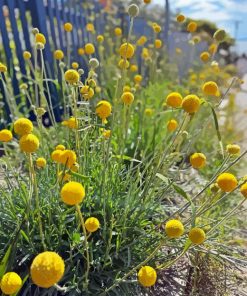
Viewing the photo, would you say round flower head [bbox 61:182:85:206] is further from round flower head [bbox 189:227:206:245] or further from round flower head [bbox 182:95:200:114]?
round flower head [bbox 182:95:200:114]

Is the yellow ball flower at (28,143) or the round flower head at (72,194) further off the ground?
the yellow ball flower at (28,143)

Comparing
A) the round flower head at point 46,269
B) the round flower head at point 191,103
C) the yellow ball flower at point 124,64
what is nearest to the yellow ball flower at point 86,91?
the yellow ball flower at point 124,64

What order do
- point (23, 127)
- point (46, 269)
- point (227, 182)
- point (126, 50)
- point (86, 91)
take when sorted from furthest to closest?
point (86, 91), point (126, 50), point (227, 182), point (23, 127), point (46, 269)

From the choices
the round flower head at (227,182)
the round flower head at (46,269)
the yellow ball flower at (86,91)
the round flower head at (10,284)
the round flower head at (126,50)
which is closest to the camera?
the round flower head at (46,269)

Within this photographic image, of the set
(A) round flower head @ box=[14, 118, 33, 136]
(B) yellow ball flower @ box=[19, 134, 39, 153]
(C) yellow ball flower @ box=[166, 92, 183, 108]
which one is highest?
(A) round flower head @ box=[14, 118, 33, 136]

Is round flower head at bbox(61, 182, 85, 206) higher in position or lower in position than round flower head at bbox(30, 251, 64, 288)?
higher

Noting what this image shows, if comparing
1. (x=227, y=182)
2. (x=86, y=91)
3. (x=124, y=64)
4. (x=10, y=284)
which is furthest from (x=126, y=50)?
(x=10, y=284)

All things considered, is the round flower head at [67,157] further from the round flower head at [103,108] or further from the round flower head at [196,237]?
the round flower head at [196,237]

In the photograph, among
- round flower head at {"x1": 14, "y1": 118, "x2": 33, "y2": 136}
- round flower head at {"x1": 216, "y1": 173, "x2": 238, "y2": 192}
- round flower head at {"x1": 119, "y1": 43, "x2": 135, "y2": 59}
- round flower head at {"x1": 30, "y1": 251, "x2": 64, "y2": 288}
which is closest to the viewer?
round flower head at {"x1": 30, "y1": 251, "x2": 64, "y2": 288}

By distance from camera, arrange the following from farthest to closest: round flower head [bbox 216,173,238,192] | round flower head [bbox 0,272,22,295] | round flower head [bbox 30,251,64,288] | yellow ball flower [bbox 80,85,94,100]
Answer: yellow ball flower [bbox 80,85,94,100]
round flower head [bbox 216,173,238,192]
round flower head [bbox 0,272,22,295]
round flower head [bbox 30,251,64,288]

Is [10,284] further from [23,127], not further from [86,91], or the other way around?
[86,91]

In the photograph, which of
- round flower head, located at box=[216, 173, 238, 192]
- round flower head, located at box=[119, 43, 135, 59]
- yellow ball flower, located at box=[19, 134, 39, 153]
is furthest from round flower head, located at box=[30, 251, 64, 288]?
round flower head, located at box=[119, 43, 135, 59]

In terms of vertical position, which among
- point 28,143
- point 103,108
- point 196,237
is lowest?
point 196,237

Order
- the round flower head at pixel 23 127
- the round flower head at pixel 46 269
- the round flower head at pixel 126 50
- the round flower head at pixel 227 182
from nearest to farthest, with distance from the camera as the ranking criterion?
the round flower head at pixel 46 269 → the round flower head at pixel 23 127 → the round flower head at pixel 227 182 → the round flower head at pixel 126 50
